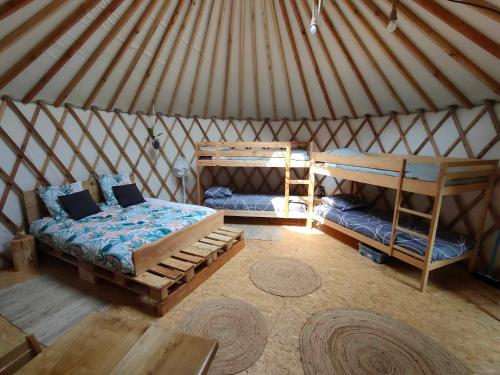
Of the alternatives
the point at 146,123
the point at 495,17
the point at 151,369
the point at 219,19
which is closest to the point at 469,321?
the point at 495,17

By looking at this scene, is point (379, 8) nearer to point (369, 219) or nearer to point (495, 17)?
point (495, 17)

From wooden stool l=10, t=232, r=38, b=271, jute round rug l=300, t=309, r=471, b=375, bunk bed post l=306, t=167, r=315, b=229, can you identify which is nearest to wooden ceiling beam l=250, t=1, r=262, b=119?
bunk bed post l=306, t=167, r=315, b=229

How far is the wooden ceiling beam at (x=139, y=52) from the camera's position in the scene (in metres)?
2.50

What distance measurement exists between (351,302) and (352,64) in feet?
8.76

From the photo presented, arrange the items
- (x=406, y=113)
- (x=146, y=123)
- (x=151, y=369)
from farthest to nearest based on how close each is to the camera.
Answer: (x=146, y=123)
(x=406, y=113)
(x=151, y=369)

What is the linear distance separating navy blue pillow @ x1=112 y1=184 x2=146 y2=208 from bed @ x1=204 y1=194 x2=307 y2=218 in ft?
3.57

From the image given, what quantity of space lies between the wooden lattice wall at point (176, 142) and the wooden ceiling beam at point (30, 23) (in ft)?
2.92

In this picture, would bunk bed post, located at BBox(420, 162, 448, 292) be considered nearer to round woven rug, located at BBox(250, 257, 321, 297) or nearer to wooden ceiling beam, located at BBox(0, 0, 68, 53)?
round woven rug, located at BBox(250, 257, 321, 297)

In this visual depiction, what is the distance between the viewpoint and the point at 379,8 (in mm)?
2236

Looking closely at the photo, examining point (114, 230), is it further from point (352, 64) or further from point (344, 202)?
point (352, 64)

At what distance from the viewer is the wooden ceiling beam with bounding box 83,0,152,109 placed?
7.83 feet

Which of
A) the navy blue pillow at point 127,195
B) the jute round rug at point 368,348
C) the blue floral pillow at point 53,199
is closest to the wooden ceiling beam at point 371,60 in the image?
the jute round rug at point 368,348

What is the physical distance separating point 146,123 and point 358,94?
130 inches

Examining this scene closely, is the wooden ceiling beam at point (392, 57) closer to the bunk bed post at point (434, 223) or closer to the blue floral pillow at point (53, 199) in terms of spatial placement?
the bunk bed post at point (434, 223)
